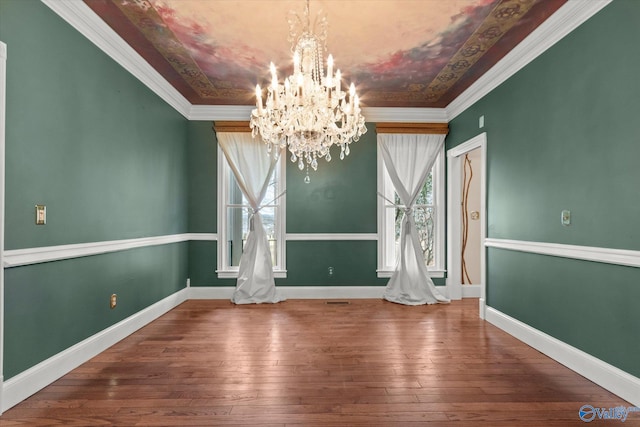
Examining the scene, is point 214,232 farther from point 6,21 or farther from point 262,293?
point 6,21

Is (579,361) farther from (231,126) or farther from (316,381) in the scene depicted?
(231,126)

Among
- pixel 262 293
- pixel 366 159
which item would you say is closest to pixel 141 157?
pixel 262 293

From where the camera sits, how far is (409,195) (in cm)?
517

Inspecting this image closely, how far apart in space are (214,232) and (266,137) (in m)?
2.54

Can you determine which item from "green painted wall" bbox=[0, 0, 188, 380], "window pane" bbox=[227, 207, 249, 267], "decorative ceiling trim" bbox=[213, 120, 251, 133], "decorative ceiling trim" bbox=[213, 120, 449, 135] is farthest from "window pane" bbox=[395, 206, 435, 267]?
"green painted wall" bbox=[0, 0, 188, 380]

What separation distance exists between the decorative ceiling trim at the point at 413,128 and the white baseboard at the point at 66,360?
3.99m

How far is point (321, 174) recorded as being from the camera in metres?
5.26

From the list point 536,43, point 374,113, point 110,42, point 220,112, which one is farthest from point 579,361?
point 220,112

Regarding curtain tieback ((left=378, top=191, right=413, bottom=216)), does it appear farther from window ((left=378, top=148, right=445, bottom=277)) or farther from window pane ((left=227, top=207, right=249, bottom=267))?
window pane ((left=227, top=207, right=249, bottom=267))

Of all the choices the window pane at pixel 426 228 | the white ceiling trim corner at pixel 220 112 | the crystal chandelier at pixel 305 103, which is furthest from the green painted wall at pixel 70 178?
the window pane at pixel 426 228

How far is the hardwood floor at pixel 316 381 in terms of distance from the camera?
6.86ft

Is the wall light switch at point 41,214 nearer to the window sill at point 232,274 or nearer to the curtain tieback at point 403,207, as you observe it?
the window sill at point 232,274

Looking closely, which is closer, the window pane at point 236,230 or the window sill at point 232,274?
the window sill at point 232,274

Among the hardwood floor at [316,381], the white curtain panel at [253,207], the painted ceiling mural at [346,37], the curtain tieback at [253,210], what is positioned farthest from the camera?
the curtain tieback at [253,210]
